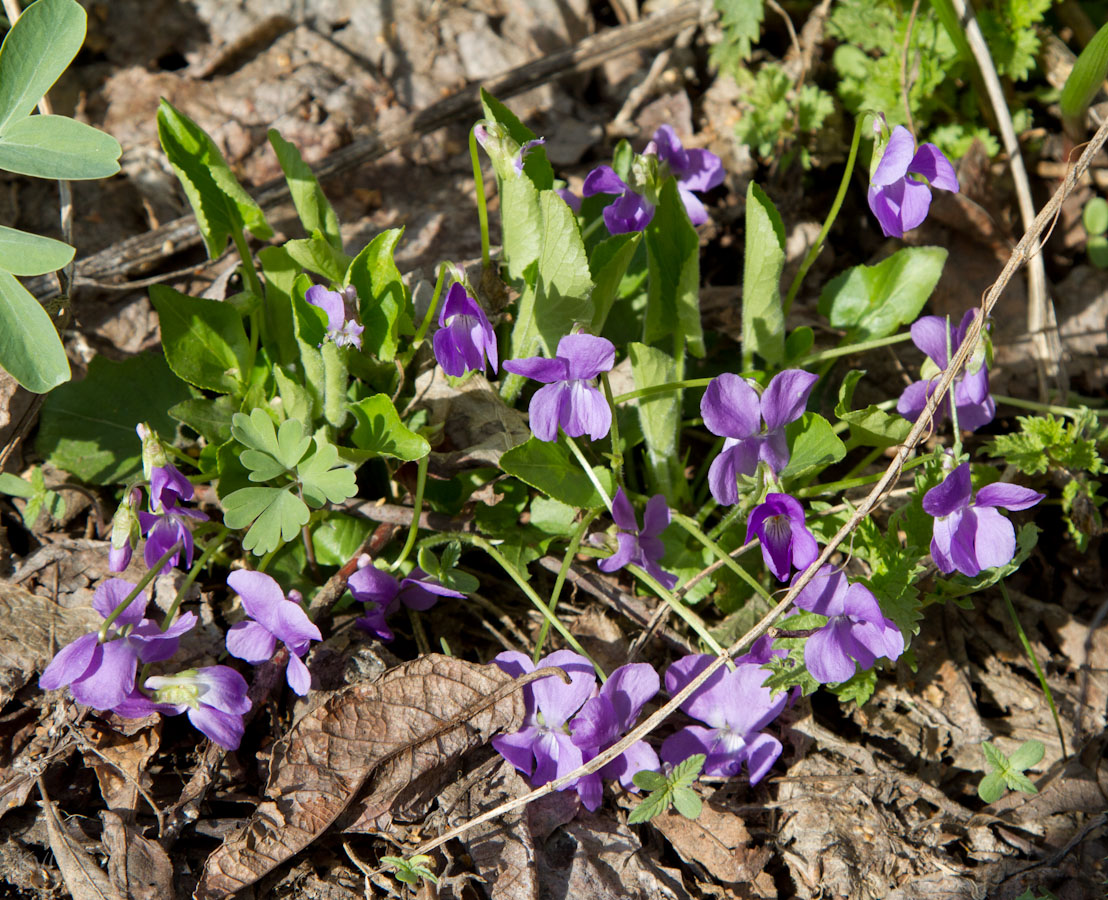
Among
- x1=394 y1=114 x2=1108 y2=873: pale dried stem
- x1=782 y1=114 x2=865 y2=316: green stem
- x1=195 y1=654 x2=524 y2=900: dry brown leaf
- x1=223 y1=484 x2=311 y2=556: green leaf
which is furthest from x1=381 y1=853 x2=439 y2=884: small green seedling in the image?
x1=782 y1=114 x2=865 y2=316: green stem

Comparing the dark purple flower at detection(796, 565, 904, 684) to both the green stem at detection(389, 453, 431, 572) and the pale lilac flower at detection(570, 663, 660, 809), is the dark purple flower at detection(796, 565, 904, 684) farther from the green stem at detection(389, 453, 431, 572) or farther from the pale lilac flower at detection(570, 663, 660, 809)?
the green stem at detection(389, 453, 431, 572)

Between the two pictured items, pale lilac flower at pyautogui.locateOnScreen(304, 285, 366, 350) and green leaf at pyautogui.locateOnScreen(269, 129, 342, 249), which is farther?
green leaf at pyautogui.locateOnScreen(269, 129, 342, 249)

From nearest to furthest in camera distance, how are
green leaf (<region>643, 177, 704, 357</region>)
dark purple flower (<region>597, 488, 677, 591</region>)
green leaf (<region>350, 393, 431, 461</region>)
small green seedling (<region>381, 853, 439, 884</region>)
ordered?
small green seedling (<region>381, 853, 439, 884</region>) → green leaf (<region>350, 393, 431, 461</region>) → dark purple flower (<region>597, 488, 677, 591</region>) → green leaf (<region>643, 177, 704, 357</region>)

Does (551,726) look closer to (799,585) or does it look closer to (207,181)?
(799,585)

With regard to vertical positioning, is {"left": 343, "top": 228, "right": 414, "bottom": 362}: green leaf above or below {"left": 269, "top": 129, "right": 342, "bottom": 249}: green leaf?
below

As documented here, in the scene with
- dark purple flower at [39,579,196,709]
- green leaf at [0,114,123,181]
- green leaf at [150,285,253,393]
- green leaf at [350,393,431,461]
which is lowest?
dark purple flower at [39,579,196,709]

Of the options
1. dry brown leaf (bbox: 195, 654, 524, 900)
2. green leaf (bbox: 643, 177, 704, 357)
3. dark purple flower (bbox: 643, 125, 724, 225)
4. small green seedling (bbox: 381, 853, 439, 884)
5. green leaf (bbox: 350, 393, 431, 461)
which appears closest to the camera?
small green seedling (bbox: 381, 853, 439, 884)

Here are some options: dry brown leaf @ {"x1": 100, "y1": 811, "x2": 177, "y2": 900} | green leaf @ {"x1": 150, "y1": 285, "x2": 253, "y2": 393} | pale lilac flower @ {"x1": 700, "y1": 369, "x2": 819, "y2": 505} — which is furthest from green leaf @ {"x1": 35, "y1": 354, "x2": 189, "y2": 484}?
pale lilac flower @ {"x1": 700, "y1": 369, "x2": 819, "y2": 505}
